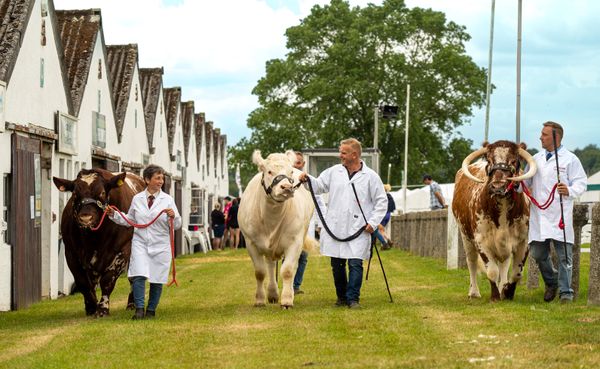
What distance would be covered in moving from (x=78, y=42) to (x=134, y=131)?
8.25 m

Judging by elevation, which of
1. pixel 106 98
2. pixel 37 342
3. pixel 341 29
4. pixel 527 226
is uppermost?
pixel 341 29

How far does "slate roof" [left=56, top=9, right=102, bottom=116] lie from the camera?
27.0m

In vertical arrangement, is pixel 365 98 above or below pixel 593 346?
above

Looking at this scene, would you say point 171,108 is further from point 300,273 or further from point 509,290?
point 509,290

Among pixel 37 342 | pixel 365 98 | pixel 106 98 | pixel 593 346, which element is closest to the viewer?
pixel 593 346

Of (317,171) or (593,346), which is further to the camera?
(317,171)

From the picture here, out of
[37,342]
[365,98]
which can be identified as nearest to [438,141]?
[365,98]

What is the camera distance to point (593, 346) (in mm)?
10180

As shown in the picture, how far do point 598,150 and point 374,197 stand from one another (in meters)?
168

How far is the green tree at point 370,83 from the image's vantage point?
7106cm

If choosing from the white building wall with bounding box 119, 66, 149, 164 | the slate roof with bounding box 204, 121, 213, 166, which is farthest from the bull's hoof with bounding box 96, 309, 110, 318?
the slate roof with bounding box 204, 121, 213, 166

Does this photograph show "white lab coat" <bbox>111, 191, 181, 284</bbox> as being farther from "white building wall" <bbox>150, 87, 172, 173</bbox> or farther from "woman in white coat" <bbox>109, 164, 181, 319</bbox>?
"white building wall" <bbox>150, 87, 172, 173</bbox>

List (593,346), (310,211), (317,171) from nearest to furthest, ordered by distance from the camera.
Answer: (593,346) → (310,211) → (317,171)

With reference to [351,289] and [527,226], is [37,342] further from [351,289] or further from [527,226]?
[527,226]
